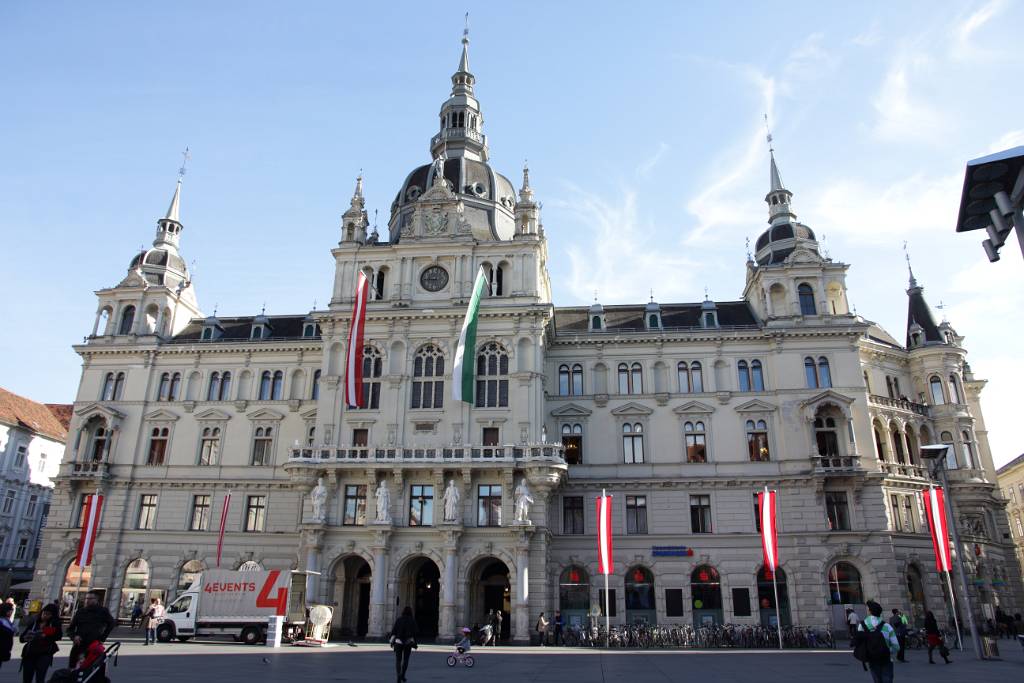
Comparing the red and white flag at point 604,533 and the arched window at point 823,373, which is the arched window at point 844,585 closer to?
the arched window at point 823,373

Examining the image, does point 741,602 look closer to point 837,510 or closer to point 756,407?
point 837,510

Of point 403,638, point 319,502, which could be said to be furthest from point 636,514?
point 403,638

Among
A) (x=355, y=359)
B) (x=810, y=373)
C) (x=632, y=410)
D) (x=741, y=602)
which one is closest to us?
(x=355, y=359)

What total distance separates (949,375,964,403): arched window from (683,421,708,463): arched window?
1845 centimetres

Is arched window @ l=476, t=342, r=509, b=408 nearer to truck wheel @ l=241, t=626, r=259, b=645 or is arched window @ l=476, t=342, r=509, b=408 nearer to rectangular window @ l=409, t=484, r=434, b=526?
rectangular window @ l=409, t=484, r=434, b=526

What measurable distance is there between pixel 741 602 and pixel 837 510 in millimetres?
8318

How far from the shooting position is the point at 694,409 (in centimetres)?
4809

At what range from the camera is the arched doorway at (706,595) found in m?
43.5

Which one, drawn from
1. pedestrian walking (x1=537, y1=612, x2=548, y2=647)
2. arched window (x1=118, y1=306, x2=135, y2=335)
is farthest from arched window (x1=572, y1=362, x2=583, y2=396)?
arched window (x1=118, y1=306, x2=135, y2=335)

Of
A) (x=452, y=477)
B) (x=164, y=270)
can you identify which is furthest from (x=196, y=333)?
(x=452, y=477)

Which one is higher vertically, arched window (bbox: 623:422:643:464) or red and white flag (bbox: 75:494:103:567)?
arched window (bbox: 623:422:643:464)

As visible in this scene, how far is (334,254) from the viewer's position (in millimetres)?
49094

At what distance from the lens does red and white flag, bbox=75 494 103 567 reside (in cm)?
4353

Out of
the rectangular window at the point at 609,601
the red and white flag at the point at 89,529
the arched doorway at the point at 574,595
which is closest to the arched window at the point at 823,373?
the rectangular window at the point at 609,601
